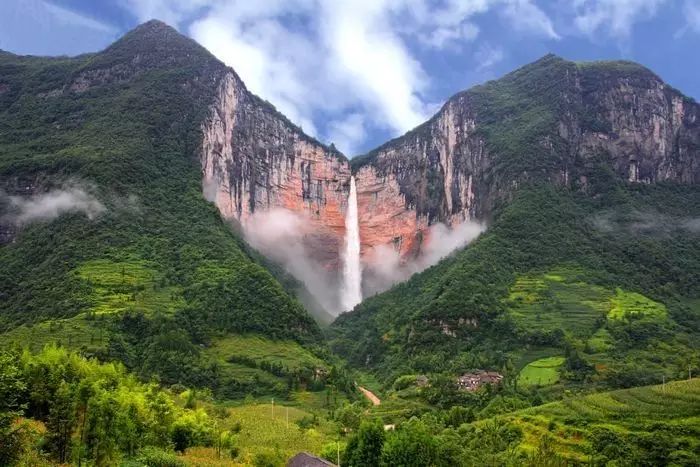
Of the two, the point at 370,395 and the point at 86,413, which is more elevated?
the point at 86,413

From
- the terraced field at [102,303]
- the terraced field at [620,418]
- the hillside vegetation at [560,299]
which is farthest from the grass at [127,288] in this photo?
the terraced field at [620,418]

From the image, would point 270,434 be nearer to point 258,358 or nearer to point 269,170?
point 258,358

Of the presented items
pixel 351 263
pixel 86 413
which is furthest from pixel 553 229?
pixel 86 413

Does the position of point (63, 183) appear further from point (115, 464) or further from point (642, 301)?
point (642, 301)

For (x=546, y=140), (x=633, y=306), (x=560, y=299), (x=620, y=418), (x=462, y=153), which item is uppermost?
(x=462, y=153)

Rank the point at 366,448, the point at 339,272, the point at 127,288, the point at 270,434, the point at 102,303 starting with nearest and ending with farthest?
the point at 366,448 < the point at 270,434 < the point at 102,303 < the point at 127,288 < the point at 339,272

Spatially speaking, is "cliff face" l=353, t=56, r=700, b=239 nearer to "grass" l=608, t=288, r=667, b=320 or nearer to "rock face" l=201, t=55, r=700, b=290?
"rock face" l=201, t=55, r=700, b=290

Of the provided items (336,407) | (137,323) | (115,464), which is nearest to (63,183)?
(137,323)
